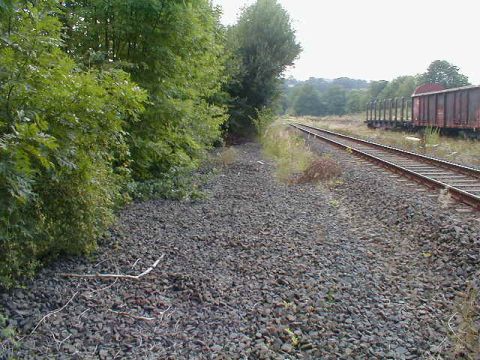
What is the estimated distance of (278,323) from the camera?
3.45 metres

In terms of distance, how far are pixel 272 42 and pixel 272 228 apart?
56.5 ft

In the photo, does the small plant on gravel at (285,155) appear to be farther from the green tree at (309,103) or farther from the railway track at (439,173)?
the green tree at (309,103)

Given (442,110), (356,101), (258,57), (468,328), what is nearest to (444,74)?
(356,101)

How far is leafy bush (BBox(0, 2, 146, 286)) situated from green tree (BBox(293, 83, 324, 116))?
419 feet

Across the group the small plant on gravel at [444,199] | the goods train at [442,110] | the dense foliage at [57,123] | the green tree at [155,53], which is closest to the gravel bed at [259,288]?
the small plant on gravel at [444,199]

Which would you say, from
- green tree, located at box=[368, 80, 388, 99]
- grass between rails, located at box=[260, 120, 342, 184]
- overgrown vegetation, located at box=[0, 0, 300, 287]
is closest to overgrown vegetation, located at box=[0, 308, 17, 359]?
overgrown vegetation, located at box=[0, 0, 300, 287]

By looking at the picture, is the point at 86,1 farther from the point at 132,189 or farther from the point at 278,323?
the point at 278,323

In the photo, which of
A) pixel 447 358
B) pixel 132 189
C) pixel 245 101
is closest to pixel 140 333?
pixel 447 358

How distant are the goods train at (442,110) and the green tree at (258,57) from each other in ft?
24.6

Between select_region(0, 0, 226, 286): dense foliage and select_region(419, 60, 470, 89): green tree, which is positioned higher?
select_region(419, 60, 470, 89): green tree

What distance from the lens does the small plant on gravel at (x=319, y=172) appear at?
974 centimetres

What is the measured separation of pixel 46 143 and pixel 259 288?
232 cm

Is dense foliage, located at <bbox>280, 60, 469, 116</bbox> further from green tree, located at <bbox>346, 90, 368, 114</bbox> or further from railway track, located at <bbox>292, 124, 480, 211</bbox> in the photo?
railway track, located at <bbox>292, 124, 480, 211</bbox>

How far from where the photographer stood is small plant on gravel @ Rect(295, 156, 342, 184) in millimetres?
9742
